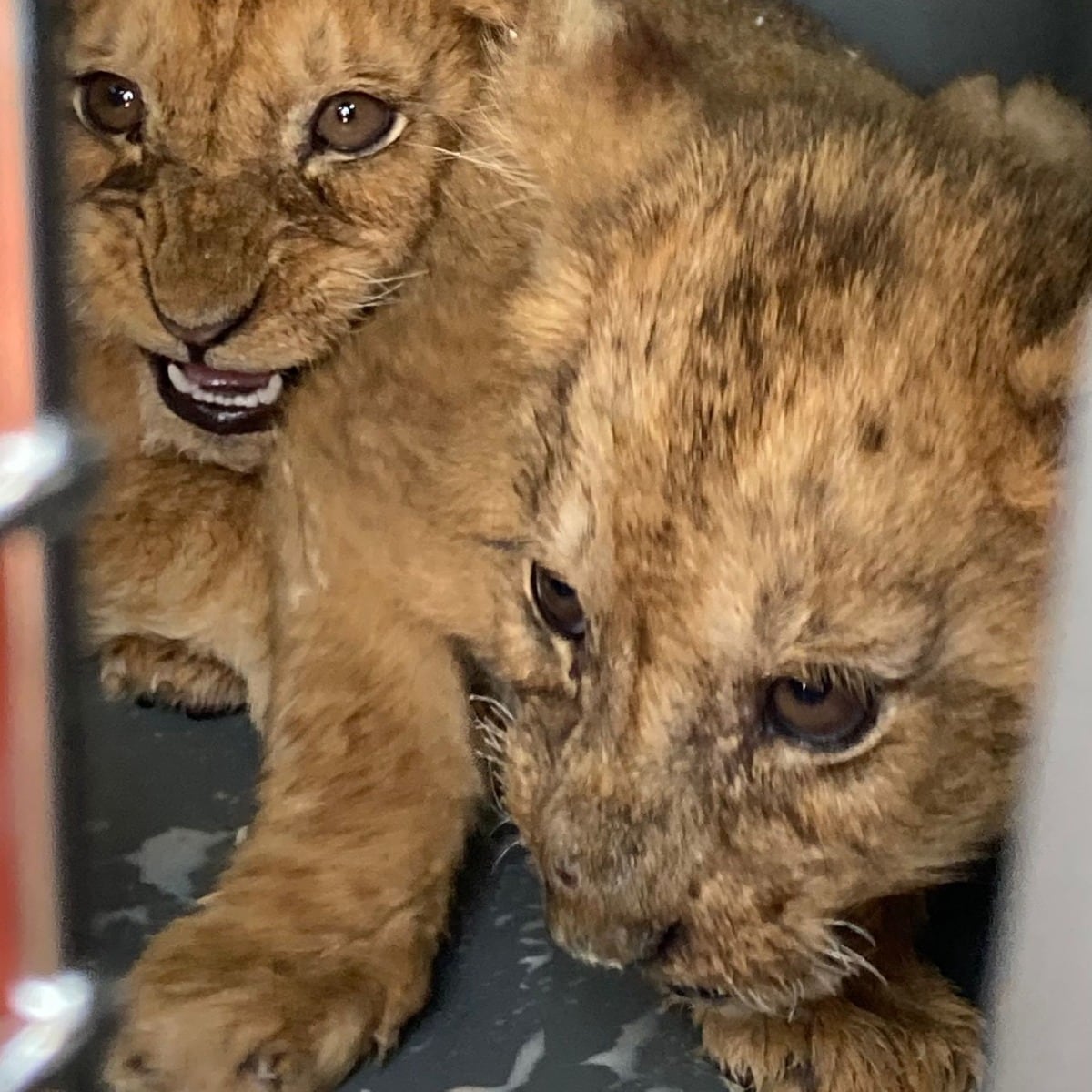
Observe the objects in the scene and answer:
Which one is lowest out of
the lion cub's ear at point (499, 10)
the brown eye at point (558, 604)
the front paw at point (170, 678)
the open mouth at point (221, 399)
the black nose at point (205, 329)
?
the front paw at point (170, 678)

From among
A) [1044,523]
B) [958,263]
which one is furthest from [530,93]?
[1044,523]

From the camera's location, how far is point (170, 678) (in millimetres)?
1293

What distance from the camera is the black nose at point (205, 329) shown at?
1208mm

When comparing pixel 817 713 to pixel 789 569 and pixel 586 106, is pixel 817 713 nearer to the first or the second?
pixel 789 569

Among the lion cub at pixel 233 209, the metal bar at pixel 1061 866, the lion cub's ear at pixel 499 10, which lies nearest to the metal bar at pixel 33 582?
the metal bar at pixel 1061 866

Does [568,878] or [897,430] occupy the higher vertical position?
[897,430]

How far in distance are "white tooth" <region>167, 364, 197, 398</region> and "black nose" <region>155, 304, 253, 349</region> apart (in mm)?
101

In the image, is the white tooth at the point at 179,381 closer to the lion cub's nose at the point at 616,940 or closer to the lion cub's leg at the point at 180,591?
the lion cub's leg at the point at 180,591

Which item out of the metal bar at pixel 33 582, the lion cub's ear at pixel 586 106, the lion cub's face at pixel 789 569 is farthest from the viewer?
the lion cub's ear at pixel 586 106

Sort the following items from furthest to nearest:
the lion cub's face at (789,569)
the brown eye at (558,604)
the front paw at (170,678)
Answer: the front paw at (170,678), the brown eye at (558,604), the lion cub's face at (789,569)

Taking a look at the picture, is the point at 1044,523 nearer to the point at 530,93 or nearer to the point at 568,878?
the point at 568,878

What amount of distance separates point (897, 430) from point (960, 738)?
0.58ft

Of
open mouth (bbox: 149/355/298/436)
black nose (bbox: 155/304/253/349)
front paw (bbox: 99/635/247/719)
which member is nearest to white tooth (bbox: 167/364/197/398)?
open mouth (bbox: 149/355/298/436)

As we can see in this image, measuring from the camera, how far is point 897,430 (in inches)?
33.0
